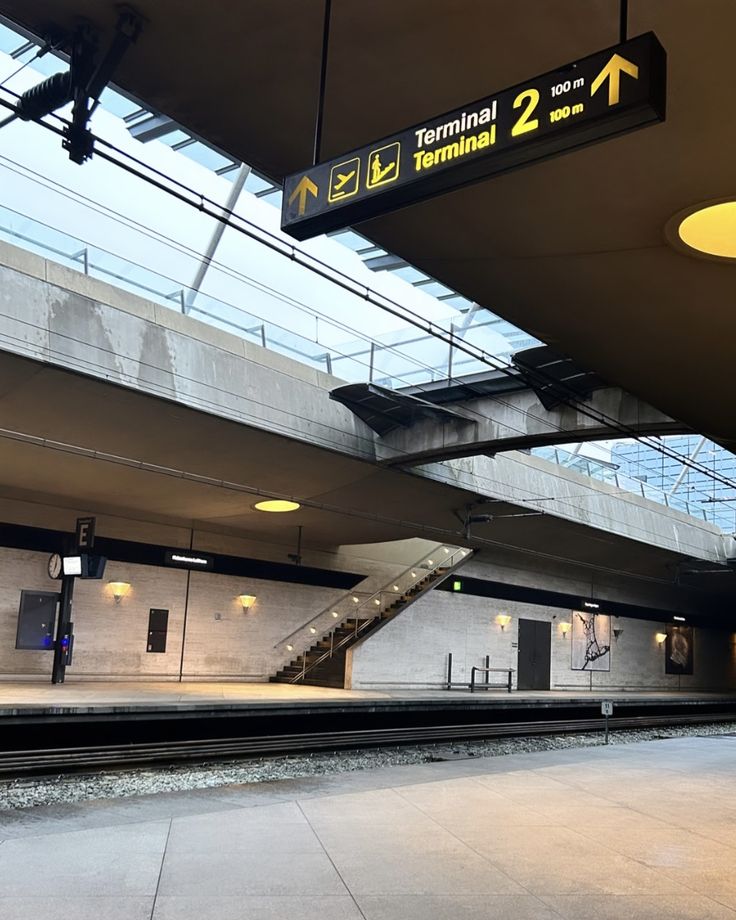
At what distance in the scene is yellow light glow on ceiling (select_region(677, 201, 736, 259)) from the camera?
6.01 metres

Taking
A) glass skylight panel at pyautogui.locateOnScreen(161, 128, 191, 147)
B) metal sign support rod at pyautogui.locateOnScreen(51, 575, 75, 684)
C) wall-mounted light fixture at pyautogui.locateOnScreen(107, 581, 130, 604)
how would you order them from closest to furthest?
glass skylight panel at pyautogui.locateOnScreen(161, 128, 191, 147) < metal sign support rod at pyautogui.locateOnScreen(51, 575, 75, 684) < wall-mounted light fixture at pyautogui.locateOnScreen(107, 581, 130, 604)

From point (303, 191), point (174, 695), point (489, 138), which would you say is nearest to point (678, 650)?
point (174, 695)

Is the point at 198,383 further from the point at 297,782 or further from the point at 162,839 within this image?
the point at 162,839

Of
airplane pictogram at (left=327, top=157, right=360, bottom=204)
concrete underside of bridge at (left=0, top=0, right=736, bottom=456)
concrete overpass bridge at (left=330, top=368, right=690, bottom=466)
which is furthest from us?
concrete overpass bridge at (left=330, top=368, right=690, bottom=466)

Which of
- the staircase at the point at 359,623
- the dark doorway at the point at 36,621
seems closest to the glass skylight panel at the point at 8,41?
the dark doorway at the point at 36,621

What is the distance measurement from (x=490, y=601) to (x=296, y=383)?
15.1 m

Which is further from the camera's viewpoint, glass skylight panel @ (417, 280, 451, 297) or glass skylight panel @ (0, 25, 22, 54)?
glass skylight panel @ (417, 280, 451, 297)

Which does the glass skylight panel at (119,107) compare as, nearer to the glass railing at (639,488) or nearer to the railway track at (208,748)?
the railway track at (208,748)

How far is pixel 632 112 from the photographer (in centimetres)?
321

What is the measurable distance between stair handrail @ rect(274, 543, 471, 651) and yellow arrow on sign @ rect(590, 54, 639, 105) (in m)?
21.5

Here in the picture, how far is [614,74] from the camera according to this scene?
328 cm

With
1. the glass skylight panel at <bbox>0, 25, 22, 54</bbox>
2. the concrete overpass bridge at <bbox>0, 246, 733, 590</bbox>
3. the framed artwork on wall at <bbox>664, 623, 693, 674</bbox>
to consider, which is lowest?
the framed artwork on wall at <bbox>664, 623, 693, 674</bbox>

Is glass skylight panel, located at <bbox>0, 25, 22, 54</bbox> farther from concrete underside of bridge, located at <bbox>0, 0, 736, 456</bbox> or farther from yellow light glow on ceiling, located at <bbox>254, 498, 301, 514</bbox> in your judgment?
yellow light glow on ceiling, located at <bbox>254, 498, 301, 514</bbox>

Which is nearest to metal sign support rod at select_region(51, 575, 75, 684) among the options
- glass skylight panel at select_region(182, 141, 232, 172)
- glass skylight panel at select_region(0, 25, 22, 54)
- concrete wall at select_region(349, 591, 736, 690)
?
concrete wall at select_region(349, 591, 736, 690)
